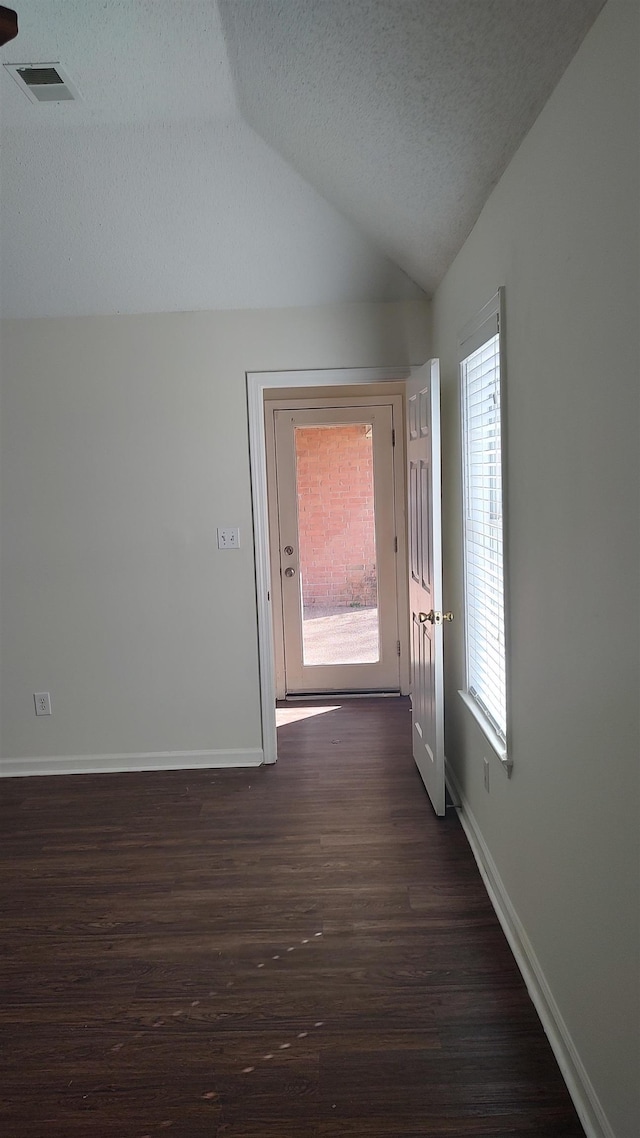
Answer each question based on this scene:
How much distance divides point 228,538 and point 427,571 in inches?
46.1

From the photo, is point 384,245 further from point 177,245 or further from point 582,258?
point 582,258

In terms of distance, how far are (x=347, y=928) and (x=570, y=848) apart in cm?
109

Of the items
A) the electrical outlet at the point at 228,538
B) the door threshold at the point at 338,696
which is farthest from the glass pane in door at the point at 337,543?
the electrical outlet at the point at 228,538

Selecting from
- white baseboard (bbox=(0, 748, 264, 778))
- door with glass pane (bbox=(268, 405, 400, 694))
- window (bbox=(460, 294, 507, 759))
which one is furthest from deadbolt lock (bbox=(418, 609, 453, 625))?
door with glass pane (bbox=(268, 405, 400, 694))

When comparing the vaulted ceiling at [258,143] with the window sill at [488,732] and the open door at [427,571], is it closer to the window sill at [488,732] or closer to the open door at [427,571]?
the open door at [427,571]

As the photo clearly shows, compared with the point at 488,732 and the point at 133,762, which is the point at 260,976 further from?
the point at 133,762

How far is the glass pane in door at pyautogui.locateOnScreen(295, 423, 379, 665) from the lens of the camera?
526 centimetres

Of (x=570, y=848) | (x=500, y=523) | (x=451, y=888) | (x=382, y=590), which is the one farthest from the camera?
(x=382, y=590)

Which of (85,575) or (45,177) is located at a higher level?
(45,177)

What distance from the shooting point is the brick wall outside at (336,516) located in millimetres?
5254

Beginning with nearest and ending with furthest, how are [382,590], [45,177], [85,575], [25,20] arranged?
[25,20] → [45,177] → [85,575] → [382,590]

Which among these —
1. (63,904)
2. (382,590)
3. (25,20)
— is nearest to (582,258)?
(25,20)

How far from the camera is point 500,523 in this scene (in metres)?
2.54

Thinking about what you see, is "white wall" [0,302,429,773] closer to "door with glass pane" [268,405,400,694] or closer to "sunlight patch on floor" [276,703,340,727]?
"sunlight patch on floor" [276,703,340,727]
